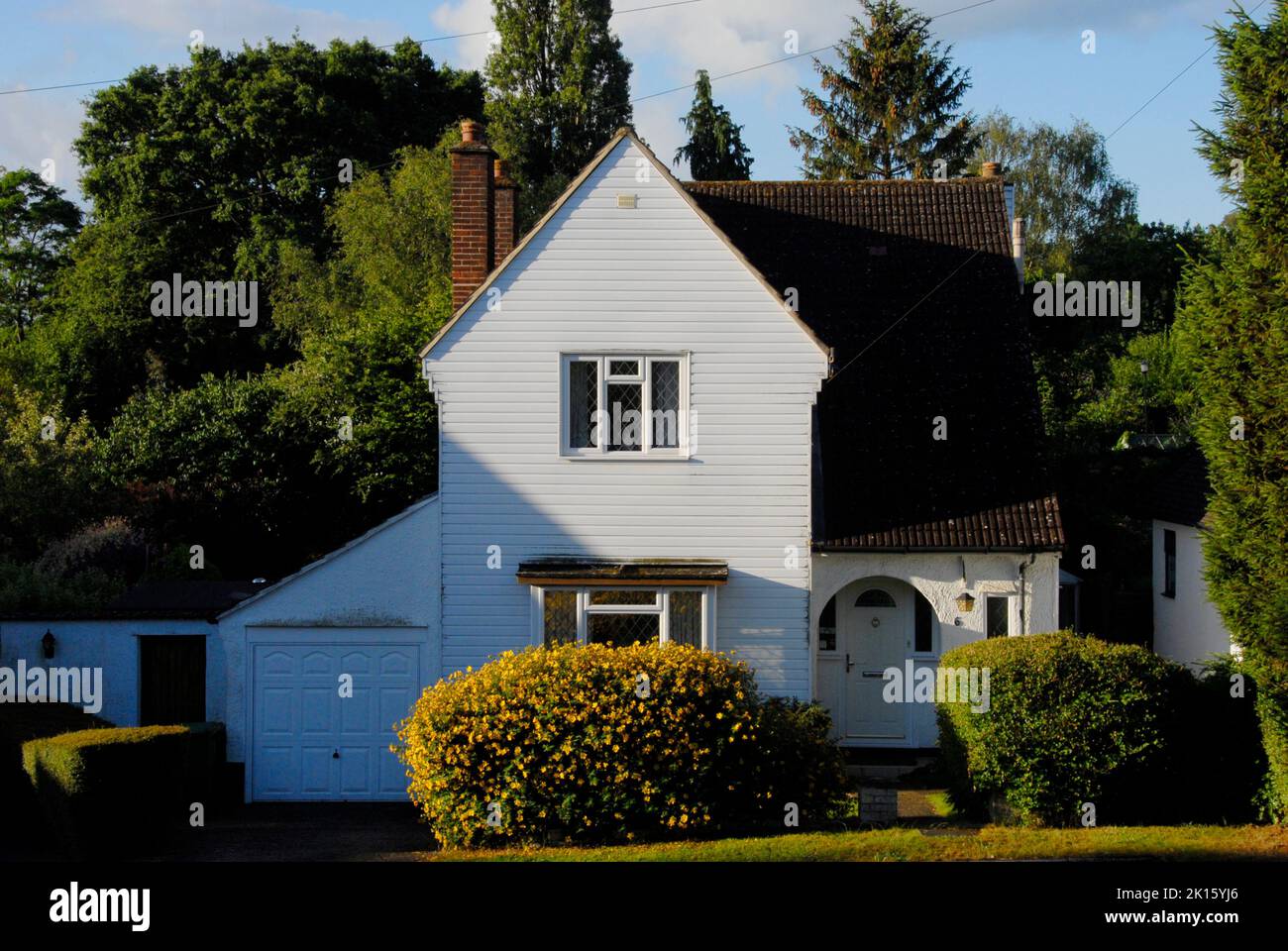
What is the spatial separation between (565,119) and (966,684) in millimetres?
36525

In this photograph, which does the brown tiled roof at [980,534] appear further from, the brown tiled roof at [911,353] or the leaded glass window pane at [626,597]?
the leaded glass window pane at [626,597]

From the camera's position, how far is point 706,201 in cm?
2348

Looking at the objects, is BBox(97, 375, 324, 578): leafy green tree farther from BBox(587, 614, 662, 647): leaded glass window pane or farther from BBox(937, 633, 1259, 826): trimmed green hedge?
BBox(937, 633, 1259, 826): trimmed green hedge

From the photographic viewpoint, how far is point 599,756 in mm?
14117

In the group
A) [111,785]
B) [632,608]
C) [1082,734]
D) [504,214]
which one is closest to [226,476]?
[504,214]

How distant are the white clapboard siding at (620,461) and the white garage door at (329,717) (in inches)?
37.0

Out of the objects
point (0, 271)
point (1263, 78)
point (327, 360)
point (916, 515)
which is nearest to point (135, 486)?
point (327, 360)

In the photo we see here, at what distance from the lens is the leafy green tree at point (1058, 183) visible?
176ft

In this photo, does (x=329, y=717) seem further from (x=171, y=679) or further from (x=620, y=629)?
(x=620, y=629)

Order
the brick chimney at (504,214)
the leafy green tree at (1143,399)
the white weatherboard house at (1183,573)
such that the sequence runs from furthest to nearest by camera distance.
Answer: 1. the leafy green tree at (1143,399)
2. the white weatherboard house at (1183,573)
3. the brick chimney at (504,214)

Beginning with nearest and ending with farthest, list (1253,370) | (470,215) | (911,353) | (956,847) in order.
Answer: (956,847) → (1253,370) → (470,215) → (911,353)

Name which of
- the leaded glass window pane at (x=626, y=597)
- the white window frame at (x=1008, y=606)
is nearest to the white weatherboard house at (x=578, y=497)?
the leaded glass window pane at (x=626, y=597)

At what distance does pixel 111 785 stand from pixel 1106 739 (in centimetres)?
1075

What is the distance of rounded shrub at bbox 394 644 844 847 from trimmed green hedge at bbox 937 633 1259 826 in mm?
2132
